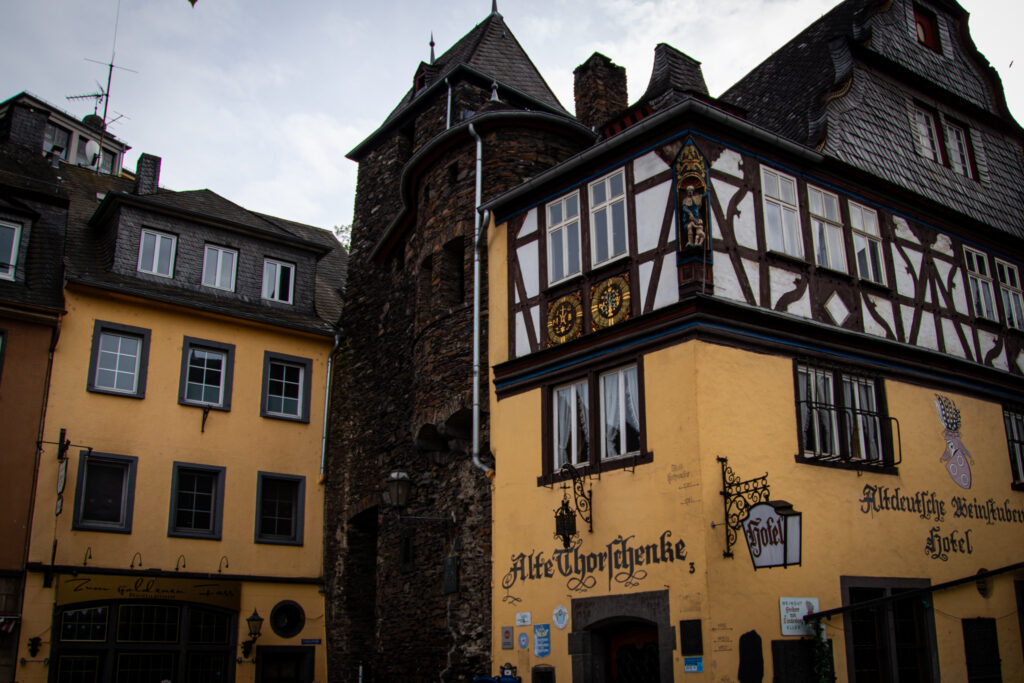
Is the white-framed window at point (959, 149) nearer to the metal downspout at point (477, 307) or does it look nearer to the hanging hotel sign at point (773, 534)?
the metal downspout at point (477, 307)

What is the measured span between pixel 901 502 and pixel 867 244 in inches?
147

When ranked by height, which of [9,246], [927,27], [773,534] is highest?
[927,27]

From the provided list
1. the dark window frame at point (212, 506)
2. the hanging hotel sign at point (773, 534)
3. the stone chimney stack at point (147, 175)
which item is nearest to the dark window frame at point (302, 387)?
the dark window frame at point (212, 506)

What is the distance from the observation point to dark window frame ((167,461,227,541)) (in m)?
18.1

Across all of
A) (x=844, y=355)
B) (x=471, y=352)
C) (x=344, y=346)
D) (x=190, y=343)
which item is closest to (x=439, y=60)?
(x=344, y=346)

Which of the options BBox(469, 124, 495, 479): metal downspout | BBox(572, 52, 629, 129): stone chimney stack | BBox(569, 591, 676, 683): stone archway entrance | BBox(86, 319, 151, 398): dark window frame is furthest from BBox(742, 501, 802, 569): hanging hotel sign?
BBox(86, 319, 151, 398): dark window frame

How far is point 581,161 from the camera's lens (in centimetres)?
1327

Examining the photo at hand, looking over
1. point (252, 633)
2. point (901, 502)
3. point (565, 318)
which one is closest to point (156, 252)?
point (252, 633)

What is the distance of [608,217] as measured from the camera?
13.0 metres

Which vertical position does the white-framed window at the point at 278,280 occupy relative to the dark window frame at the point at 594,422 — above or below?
above

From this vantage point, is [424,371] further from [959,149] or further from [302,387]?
[959,149]

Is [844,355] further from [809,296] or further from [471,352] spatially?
[471,352]

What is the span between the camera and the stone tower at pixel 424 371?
14.6 m

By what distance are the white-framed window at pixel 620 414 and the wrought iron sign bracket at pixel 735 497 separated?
4.26ft
